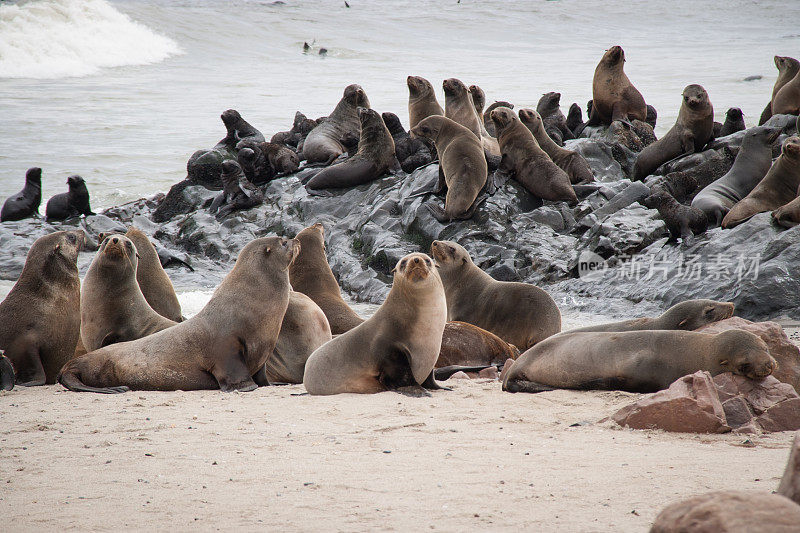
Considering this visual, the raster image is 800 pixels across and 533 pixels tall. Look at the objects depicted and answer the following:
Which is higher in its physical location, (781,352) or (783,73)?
(783,73)

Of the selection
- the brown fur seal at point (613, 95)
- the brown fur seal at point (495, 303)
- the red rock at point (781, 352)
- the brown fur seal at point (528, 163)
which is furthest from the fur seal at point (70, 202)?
the red rock at point (781, 352)

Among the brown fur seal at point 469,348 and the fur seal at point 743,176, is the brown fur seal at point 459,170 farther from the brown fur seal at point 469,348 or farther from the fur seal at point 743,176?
the brown fur seal at point 469,348

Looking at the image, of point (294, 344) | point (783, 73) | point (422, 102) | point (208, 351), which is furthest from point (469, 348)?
point (783, 73)

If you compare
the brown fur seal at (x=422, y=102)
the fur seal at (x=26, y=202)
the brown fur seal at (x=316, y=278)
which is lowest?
the fur seal at (x=26, y=202)

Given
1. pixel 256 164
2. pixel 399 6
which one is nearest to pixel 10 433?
pixel 256 164

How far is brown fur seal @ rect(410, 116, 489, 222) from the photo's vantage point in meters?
11.7

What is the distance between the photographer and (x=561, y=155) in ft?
42.7

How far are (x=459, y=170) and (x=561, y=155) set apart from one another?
216 cm

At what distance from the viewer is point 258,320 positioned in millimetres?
6348

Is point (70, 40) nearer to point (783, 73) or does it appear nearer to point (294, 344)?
point (783, 73)

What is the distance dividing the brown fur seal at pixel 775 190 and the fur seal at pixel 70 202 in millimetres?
11077

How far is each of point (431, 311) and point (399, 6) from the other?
63.5m

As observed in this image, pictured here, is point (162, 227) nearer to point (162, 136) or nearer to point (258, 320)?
point (258, 320)

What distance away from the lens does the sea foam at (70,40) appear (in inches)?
1649
